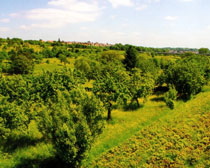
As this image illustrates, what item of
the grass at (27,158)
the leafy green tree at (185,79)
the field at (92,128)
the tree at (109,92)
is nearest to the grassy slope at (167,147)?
the field at (92,128)

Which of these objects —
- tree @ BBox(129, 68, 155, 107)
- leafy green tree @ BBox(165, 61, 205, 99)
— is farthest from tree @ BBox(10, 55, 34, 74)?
leafy green tree @ BBox(165, 61, 205, 99)

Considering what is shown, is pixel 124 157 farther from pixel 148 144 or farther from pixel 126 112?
pixel 126 112

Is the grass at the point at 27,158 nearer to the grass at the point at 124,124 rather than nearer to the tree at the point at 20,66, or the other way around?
the grass at the point at 124,124

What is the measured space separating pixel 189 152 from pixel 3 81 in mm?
25569

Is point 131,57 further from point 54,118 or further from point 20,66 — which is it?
point 54,118

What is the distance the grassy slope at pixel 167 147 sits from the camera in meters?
15.7

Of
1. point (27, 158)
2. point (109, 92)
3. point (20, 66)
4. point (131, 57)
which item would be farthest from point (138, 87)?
point (20, 66)

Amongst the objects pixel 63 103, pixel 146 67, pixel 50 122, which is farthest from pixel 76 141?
pixel 146 67

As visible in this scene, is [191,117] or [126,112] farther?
[126,112]

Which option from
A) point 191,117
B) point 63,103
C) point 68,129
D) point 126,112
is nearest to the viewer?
point 68,129

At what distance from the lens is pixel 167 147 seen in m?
17.8

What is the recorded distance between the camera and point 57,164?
16422mm

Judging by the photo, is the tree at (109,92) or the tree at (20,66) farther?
the tree at (20,66)

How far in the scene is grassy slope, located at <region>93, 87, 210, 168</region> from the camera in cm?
1569
